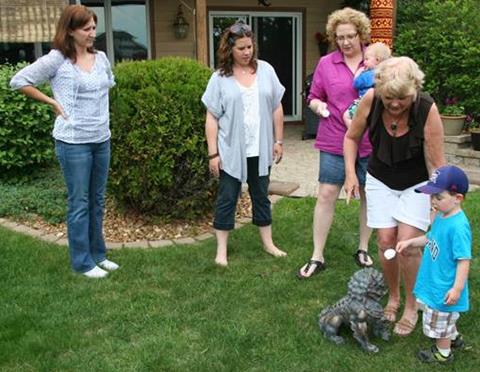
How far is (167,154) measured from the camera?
15.3 ft

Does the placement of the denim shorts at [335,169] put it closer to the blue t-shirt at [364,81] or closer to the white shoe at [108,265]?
the blue t-shirt at [364,81]

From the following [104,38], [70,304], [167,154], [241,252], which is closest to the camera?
[70,304]

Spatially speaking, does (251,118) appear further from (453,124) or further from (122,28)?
(122,28)

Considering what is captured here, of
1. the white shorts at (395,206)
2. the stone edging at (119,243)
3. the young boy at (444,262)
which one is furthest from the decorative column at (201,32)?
the young boy at (444,262)

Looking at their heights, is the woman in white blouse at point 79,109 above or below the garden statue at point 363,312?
above

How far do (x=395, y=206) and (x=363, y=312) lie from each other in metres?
0.56

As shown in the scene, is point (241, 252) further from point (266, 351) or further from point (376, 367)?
point (376, 367)

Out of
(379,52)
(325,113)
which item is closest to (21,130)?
(325,113)

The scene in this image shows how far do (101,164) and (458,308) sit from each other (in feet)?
7.67

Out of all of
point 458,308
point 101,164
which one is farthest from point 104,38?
point 458,308

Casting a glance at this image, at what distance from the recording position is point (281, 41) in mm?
10625

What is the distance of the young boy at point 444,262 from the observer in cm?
264

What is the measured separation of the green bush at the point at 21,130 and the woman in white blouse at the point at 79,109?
2.22m

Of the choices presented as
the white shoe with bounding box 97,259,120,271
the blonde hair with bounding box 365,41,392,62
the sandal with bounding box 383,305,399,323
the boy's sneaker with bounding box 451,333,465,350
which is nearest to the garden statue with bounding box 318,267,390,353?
the sandal with bounding box 383,305,399,323
